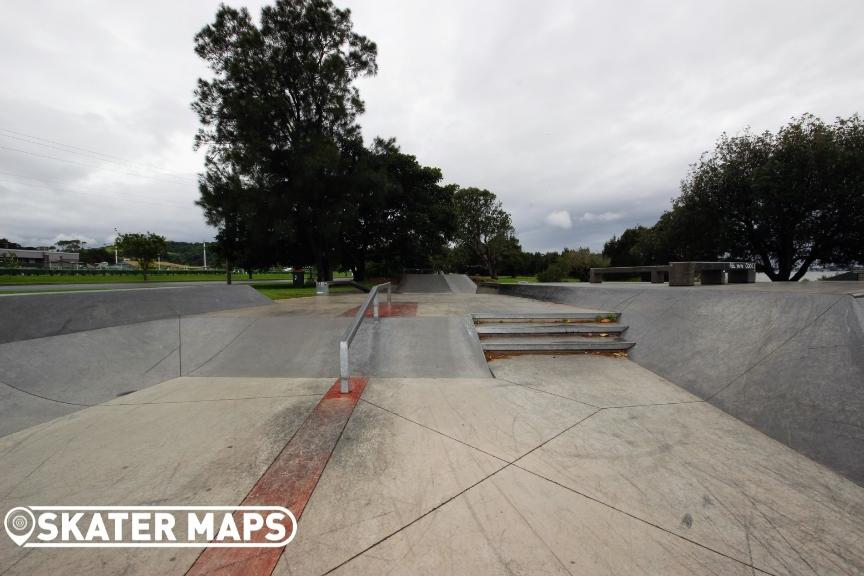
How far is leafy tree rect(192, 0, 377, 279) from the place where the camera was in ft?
56.2

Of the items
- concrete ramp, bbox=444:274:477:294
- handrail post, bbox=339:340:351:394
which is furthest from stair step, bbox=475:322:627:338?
concrete ramp, bbox=444:274:477:294

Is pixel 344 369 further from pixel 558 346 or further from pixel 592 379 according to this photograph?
pixel 558 346

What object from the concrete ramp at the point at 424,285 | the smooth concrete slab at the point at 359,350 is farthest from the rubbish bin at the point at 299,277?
the smooth concrete slab at the point at 359,350

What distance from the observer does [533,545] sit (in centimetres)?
208

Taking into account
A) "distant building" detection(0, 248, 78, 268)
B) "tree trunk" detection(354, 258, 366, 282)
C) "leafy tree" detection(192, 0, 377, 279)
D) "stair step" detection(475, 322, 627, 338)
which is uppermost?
"leafy tree" detection(192, 0, 377, 279)

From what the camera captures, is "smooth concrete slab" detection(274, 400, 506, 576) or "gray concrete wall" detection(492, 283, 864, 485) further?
"gray concrete wall" detection(492, 283, 864, 485)

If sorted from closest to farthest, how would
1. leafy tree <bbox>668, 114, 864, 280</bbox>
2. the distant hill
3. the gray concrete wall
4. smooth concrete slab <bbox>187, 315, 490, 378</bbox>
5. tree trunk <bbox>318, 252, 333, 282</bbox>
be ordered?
the gray concrete wall < smooth concrete slab <bbox>187, 315, 490, 378</bbox> < leafy tree <bbox>668, 114, 864, 280</bbox> < tree trunk <bbox>318, 252, 333, 282</bbox> < the distant hill

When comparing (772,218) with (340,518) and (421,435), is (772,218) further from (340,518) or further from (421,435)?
(340,518)

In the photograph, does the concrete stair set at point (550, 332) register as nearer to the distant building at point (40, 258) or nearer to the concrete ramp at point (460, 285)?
the concrete ramp at point (460, 285)

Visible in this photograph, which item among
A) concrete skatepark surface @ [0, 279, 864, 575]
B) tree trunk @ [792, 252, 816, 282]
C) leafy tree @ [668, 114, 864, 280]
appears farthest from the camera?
tree trunk @ [792, 252, 816, 282]

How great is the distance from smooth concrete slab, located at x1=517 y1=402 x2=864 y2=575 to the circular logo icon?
3.58 m

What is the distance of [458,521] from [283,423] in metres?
2.29

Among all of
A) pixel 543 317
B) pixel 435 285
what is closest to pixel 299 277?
pixel 435 285

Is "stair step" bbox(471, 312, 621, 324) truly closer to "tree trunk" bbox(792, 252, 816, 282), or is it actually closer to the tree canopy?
the tree canopy
